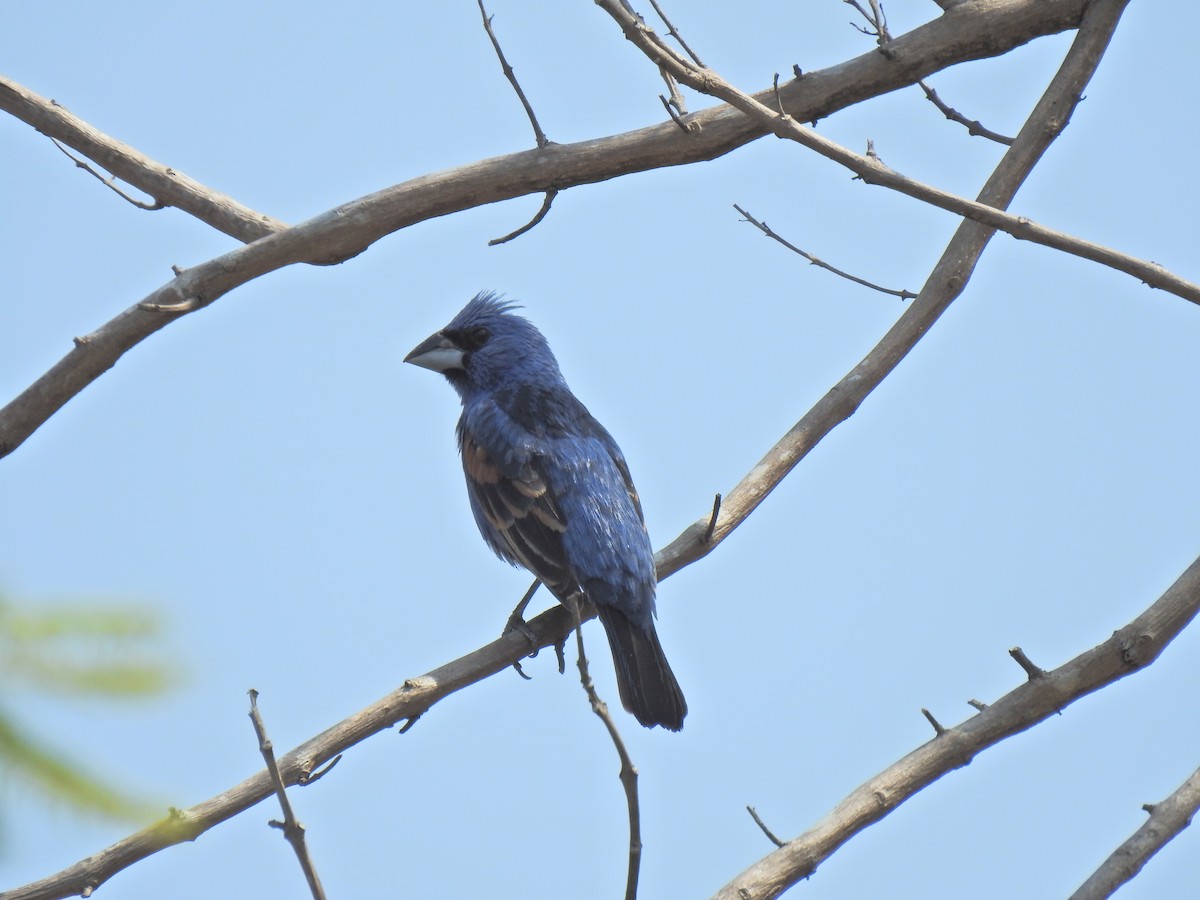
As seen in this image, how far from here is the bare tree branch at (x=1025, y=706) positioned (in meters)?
4.34

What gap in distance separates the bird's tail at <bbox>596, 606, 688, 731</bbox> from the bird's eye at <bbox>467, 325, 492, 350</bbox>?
8.22 ft

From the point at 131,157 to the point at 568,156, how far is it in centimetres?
214

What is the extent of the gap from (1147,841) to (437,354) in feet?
17.5

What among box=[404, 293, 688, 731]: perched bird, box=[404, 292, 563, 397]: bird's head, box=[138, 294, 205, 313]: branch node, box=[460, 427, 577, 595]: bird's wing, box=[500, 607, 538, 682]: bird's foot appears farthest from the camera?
box=[404, 292, 563, 397]: bird's head

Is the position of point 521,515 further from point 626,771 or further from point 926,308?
point 626,771

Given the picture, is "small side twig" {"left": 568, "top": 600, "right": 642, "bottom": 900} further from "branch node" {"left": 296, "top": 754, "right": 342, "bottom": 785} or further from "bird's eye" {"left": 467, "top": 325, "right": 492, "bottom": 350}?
"bird's eye" {"left": 467, "top": 325, "right": 492, "bottom": 350}

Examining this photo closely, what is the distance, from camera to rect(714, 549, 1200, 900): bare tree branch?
434cm

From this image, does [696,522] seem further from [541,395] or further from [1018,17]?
[1018,17]

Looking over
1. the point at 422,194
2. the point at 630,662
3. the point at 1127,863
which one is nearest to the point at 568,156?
the point at 422,194

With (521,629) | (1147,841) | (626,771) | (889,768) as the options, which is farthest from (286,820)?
(521,629)

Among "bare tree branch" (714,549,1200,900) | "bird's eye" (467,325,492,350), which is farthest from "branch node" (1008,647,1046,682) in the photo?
"bird's eye" (467,325,492,350)

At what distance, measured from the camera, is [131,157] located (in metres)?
5.91

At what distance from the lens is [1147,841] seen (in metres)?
4.02

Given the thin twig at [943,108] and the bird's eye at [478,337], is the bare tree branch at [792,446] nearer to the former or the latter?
the thin twig at [943,108]
